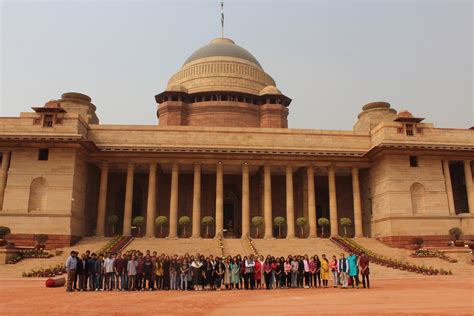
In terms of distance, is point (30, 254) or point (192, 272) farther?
point (30, 254)

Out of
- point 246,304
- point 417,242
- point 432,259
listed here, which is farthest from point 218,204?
point 246,304

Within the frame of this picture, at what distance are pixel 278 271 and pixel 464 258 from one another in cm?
1740

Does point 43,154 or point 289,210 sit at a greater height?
point 43,154

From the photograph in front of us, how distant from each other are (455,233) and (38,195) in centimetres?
3472

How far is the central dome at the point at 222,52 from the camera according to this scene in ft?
198

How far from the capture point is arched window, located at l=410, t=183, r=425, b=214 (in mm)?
36000

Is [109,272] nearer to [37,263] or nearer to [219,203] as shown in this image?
[37,263]

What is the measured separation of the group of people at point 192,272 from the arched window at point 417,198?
65.6ft

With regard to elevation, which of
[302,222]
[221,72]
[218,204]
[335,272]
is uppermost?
[221,72]

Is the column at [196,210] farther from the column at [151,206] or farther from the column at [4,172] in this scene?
the column at [4,172]

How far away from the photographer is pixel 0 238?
99.7 ft

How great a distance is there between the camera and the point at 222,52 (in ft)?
198

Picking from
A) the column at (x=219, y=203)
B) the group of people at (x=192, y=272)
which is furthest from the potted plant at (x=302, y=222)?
the group of people at (x=192, y=272)

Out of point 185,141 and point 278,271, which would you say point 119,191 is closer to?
point 185,141
